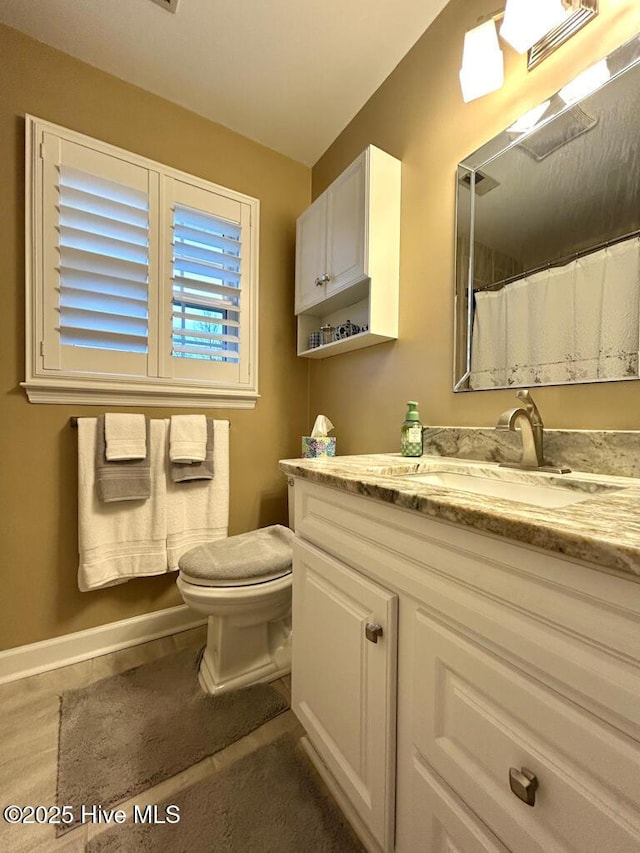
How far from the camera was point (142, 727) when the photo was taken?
1.14 meters

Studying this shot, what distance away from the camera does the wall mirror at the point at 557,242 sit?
0.87 meters

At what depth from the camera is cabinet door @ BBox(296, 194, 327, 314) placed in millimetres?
1672

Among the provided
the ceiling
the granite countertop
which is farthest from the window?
the granite countertop

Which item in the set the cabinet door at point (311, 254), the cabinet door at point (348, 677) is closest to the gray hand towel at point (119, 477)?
the cabinet door at point (348, 677)

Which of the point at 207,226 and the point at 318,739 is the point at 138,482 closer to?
the point at 318,739

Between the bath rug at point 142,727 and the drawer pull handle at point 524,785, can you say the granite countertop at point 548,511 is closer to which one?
the drawer pull handle at point 524,785

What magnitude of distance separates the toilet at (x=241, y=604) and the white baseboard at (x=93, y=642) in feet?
1.14

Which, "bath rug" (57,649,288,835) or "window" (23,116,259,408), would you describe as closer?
"bath rug" (57,649,288,835)

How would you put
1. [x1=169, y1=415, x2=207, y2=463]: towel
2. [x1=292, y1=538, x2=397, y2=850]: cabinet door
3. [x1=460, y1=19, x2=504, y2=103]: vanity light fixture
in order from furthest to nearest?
[x1=169, y1=415, x2=207, y2=463]: towel → [x1=460, y1=19, x2=504, y2=103]: vanity light fixture → [x1=292, y1=538, x2=397, y2=850]: cabinet door

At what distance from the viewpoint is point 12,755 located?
1.05 m

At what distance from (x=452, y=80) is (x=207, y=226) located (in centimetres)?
115

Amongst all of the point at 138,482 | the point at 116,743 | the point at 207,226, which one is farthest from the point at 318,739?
the point at 207,226

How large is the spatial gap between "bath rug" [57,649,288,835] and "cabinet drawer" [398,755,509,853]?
26.0 inches

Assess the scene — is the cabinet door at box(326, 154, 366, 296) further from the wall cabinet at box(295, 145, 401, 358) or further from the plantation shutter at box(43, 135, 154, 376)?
the plantation shutter at box(43, 135, 154, 376)
